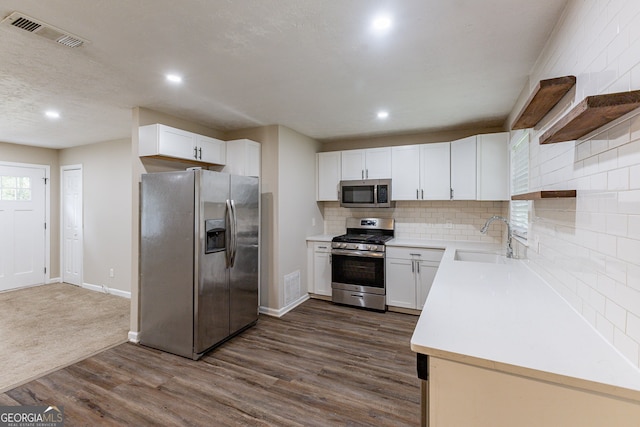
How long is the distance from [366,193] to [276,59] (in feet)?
8.34

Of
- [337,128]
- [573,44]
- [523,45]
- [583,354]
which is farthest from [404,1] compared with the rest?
[337,128]

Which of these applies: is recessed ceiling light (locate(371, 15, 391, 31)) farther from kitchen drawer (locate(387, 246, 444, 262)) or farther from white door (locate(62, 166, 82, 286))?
white door (locate(62, 166, 82, 286))

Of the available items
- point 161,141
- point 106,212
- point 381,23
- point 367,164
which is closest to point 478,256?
point 367,164

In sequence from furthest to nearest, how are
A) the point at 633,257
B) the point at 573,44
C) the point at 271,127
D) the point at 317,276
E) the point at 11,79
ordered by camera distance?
the point at 317,276
the point at 271,127
the point at 11,79
the point at 573,44
the point at 633,257

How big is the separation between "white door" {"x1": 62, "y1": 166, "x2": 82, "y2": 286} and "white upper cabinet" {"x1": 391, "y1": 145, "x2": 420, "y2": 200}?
5.36 m

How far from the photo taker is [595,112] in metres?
0.97

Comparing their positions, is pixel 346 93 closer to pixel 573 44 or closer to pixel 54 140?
pixel 573 44

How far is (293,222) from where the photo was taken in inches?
164

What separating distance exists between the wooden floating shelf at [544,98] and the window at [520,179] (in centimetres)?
69

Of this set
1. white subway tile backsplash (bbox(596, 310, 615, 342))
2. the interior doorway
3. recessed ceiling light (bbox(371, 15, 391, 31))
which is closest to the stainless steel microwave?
recessed ceiling light (bbox(371, 15, 391, 31))

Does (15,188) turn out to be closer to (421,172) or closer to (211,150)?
(211,150)

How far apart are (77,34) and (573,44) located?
274 cm

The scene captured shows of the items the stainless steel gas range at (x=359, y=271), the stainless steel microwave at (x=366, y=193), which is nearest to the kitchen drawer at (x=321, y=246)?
the stainless steel gas range at (x=359, y=271)

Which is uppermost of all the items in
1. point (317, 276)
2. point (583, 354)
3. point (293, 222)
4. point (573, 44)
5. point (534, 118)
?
point (573, 44)
